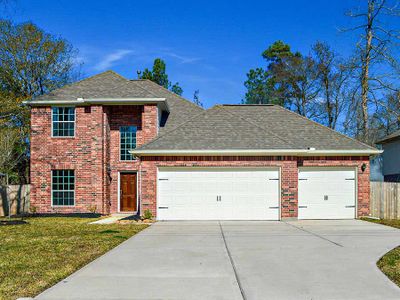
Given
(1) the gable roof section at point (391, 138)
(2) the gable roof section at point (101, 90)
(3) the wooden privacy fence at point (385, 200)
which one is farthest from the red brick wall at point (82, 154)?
(1) the gable roof section at point (391, 138)

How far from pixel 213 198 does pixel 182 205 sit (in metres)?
1.33

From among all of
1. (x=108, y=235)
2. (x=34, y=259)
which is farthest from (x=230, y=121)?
(x=34, y=259)

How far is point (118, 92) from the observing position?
20219 millimetres

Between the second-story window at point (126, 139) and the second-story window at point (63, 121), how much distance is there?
240cm

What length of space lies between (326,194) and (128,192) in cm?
963

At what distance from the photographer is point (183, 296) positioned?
600cm

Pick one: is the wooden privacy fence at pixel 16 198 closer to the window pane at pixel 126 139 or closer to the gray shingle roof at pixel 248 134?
the window pane at pixel 126 139

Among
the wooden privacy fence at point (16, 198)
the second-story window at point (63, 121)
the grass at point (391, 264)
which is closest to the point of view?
the grass at point (391, 264)

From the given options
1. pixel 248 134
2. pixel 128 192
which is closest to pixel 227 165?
pixel 248 134

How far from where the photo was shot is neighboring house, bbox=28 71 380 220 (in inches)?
663

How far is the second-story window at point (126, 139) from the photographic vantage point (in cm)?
2053

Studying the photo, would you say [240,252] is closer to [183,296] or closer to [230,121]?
[183,296]

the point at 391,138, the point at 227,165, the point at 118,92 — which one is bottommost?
the point at 227,165

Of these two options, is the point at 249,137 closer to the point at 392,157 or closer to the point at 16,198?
the point at 16,198
